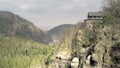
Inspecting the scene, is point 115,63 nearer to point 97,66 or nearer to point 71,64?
point 97,66

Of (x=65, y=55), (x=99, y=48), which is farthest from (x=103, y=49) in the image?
(x=65, y=55)

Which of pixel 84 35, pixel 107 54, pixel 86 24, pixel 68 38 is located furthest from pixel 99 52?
pixel 68 38

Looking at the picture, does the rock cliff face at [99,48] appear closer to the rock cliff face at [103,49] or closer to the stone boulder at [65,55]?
the rock cliff face at [103,49]

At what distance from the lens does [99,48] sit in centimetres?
9275

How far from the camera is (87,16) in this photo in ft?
444

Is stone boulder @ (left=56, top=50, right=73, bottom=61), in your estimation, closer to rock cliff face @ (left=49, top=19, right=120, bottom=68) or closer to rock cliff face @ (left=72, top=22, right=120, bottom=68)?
rock cliff face @ (left=49, top=19, right=120, bottom=68)

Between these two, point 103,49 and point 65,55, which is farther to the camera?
point 65,55

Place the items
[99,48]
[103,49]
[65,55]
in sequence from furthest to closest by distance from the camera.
Result: [65,55], [99,48], [103,49]

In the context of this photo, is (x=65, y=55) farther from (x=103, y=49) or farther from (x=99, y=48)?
(x=103, y=49)

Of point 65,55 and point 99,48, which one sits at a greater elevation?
point 99,48

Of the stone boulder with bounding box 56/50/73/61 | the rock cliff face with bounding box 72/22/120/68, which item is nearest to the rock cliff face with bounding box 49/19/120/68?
the rock cliff face with bounding box 72/22/120/68

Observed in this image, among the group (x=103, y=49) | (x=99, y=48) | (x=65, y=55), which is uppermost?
(x=99, y=48)

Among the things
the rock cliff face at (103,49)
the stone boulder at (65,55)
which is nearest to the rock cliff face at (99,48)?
the rock cliff face at (103,49)

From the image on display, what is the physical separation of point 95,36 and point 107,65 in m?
22.1
